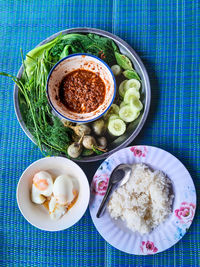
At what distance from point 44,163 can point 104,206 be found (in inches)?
14.1

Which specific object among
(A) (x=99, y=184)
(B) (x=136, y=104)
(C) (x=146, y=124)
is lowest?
(A) (x=99, y=184)

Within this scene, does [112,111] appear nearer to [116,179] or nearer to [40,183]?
[116,179]

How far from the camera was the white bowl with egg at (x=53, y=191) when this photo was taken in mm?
1271

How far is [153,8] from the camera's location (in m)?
1.44

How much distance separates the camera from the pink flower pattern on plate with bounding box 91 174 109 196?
1312 mm

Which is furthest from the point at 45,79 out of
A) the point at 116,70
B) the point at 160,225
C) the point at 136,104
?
the point at 160,225

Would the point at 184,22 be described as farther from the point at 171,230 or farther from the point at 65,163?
the point at 171,230

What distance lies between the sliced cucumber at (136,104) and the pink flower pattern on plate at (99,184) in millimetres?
363

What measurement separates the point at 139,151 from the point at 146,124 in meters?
0.16

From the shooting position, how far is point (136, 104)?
1.29 meters

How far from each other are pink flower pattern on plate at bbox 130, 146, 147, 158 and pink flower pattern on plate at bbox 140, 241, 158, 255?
41 centimetres

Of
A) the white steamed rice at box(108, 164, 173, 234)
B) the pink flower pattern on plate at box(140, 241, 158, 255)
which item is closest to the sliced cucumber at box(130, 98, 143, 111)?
the white steamed rice at box(108, 164, 173, 234)

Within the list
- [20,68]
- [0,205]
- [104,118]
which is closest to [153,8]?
[104,118]

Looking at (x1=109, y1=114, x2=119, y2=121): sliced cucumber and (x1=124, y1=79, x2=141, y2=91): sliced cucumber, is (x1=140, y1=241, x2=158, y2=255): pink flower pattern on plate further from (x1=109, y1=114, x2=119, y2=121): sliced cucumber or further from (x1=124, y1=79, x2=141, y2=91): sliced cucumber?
(x1=124, y1=79, x2=141, y2=91): sliced cucumber
